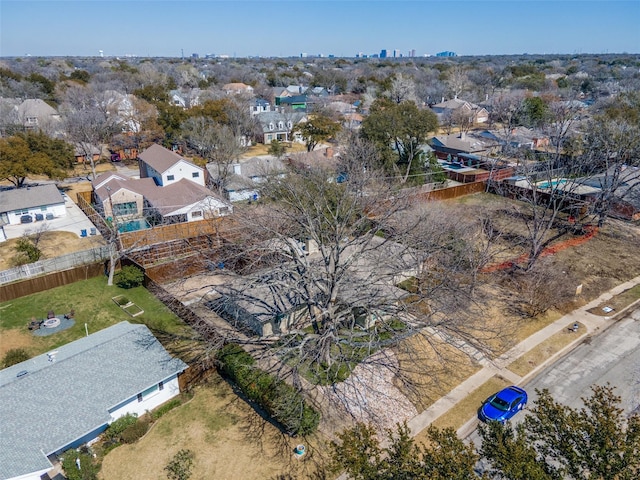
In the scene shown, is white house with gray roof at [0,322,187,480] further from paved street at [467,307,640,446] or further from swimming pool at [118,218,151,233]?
swimming pool at [118,218,151,233]

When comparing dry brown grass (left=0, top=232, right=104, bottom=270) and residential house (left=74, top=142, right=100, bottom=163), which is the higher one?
residential house (left=74, top=142, right=100, bottom=163)

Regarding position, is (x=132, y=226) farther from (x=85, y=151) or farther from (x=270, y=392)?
(x=270, y=392)

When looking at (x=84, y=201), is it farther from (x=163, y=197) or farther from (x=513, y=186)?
(x=513, y=186)

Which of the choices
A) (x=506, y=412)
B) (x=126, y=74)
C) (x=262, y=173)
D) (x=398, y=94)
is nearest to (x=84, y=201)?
(x=262, y=173)

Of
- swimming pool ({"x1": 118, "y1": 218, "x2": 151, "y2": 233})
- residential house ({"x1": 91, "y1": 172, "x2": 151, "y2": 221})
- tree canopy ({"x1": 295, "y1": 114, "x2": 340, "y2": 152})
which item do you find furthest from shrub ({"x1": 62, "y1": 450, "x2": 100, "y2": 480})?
tree canopy ({"x1": 295, "y1": 114, "x2": 340, "y2": 152})

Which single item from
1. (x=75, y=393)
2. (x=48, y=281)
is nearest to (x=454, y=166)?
(x=48, y=281)

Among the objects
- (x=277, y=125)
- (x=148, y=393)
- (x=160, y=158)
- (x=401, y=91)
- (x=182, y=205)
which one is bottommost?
(x=148, y=393)
